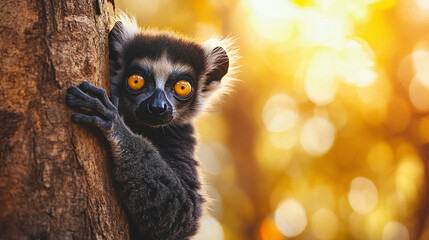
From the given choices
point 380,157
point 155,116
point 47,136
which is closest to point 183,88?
point 155,116

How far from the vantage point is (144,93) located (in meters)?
4.64

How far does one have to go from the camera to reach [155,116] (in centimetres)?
438

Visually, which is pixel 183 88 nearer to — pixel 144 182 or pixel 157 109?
pixel 157 109

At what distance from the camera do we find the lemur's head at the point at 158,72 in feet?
14.7

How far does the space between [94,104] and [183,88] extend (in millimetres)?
2175

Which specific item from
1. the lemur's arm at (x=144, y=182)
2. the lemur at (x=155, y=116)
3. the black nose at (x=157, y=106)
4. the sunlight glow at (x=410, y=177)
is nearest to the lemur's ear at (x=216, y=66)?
the lemur at (x=155, y=116)

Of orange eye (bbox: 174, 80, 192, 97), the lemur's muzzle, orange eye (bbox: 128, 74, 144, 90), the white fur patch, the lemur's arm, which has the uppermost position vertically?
the white fur patch

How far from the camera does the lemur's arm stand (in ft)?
9.95

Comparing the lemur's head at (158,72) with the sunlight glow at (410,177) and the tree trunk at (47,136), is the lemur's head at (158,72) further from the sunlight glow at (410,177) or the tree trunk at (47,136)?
the sunlight glow at (410,177)

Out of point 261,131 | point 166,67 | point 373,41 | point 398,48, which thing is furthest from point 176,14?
point 166,67

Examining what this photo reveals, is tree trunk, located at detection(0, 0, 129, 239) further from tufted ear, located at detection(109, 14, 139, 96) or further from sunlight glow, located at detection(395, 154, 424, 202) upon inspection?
sunlight glow, located at detection(395, 154, 424, 202)

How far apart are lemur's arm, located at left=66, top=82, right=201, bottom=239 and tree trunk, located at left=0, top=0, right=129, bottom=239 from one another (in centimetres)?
19

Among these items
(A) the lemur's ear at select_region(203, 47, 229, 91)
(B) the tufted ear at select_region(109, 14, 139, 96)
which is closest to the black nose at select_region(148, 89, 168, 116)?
(B) the tufted ear at select_region(109, 14, 139, 96)

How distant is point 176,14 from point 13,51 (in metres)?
9.91
